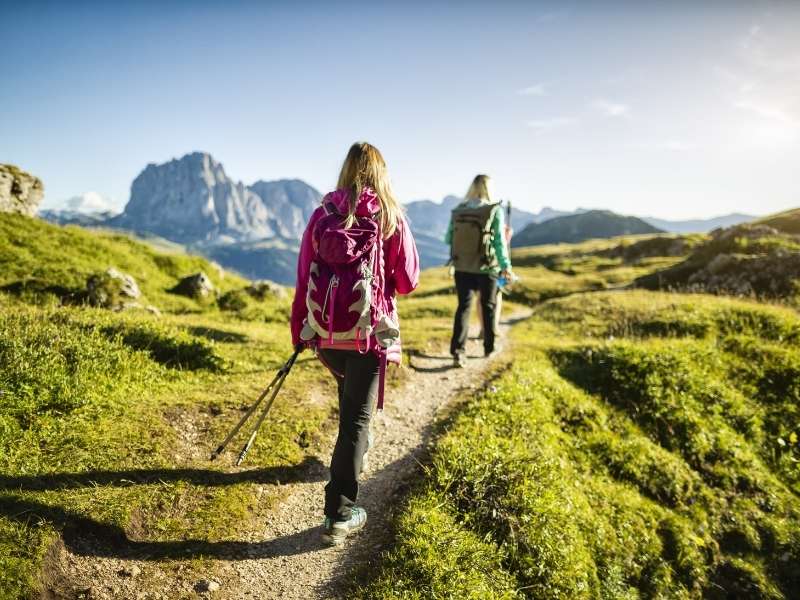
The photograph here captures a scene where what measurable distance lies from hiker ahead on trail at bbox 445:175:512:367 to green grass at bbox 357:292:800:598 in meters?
1.84

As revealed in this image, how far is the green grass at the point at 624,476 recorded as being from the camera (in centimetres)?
614

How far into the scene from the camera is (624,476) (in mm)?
8984

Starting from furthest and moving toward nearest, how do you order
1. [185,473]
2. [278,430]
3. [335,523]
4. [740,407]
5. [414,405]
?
[740,407] < [414,405] < [278,430] < [185,473] < [335,523]

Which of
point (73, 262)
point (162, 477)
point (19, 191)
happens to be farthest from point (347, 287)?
point (19, 191)

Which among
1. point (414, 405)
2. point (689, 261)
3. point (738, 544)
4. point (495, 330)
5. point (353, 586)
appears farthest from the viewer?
point (689, 261)

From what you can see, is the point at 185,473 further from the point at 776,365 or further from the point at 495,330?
the point at 776,365

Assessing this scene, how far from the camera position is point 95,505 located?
527cm

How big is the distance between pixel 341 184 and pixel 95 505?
4.71 m

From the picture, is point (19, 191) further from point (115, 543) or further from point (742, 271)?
point (742, 271)

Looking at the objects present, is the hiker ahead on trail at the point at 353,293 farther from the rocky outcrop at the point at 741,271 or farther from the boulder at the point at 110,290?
the rocky outcrop at the point at 741,271

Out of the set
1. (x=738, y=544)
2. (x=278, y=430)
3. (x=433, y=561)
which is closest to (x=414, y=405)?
(x=278, y=430)

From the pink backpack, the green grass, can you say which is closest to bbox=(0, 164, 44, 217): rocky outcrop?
the pink backpack

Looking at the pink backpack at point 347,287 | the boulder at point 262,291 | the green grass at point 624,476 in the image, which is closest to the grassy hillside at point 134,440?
the green grass at point 624,476

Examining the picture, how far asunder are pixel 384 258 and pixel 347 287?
2.31 ft
